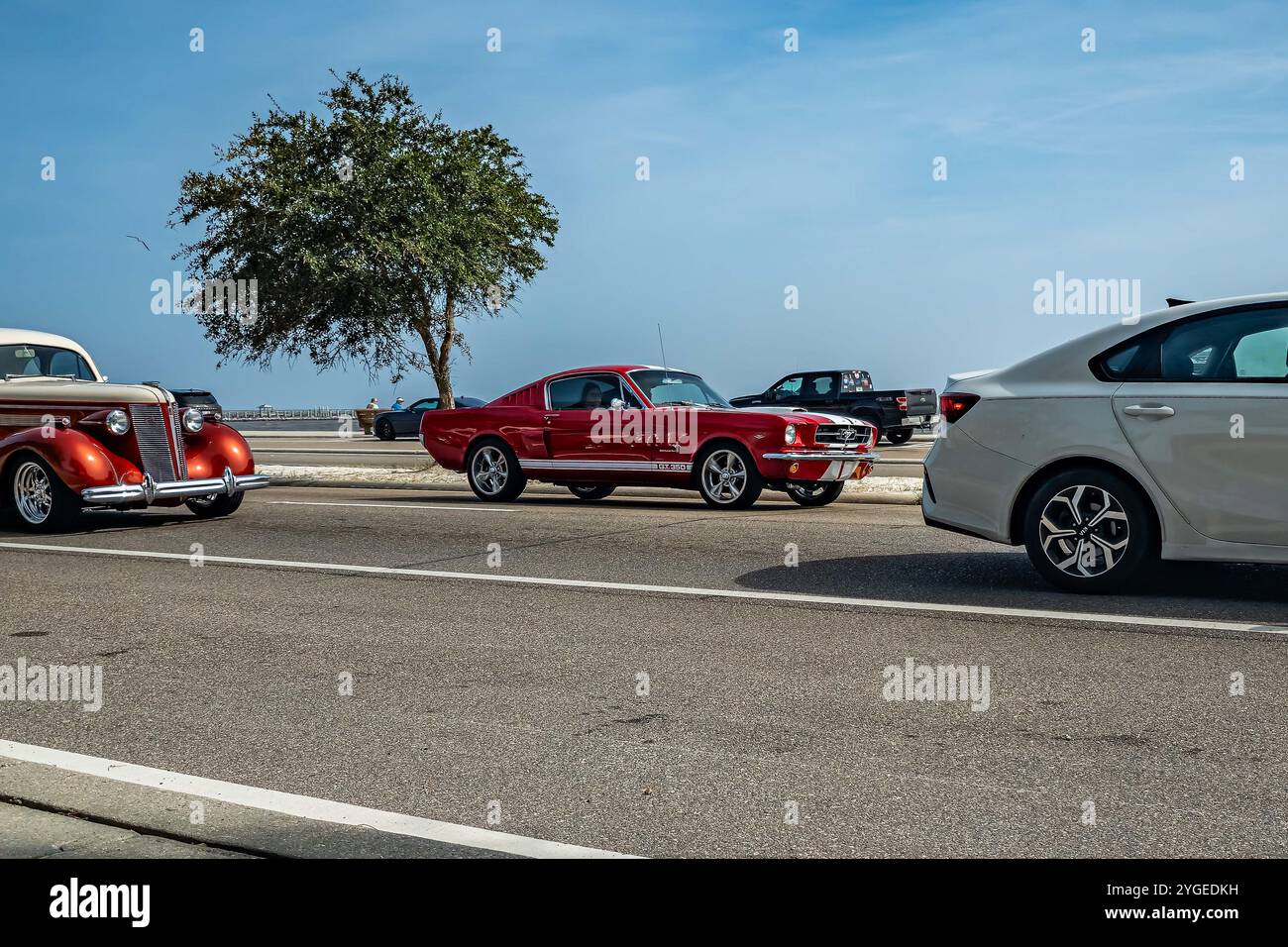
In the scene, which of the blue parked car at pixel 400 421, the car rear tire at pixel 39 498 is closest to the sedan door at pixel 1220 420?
the car rear tire at pixel 39 498

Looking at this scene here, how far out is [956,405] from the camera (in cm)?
820

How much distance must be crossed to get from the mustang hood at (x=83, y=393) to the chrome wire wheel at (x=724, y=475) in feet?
18.9

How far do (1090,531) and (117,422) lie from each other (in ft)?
30.5

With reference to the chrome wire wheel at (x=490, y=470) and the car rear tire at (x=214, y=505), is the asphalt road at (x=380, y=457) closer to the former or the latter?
the chrome wire wheel at (x=490, y=470)

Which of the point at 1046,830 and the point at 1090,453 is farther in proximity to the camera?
the point at 1090,453

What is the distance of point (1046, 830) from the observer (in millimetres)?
3793

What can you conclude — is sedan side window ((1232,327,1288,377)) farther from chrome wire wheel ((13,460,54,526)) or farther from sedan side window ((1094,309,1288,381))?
chrome wire wheel ((13,460,54,526))

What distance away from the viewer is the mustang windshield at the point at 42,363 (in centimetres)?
1392

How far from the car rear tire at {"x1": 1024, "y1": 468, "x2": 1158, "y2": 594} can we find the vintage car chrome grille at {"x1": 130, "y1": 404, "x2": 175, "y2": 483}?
866 cm

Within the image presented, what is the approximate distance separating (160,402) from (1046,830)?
36.4 ft

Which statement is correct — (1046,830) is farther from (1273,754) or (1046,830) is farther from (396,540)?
(396,540)

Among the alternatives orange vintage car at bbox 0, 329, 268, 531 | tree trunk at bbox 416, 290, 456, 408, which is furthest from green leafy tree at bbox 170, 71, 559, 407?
orange vintage car at bbox 0, 329, 268, 531
